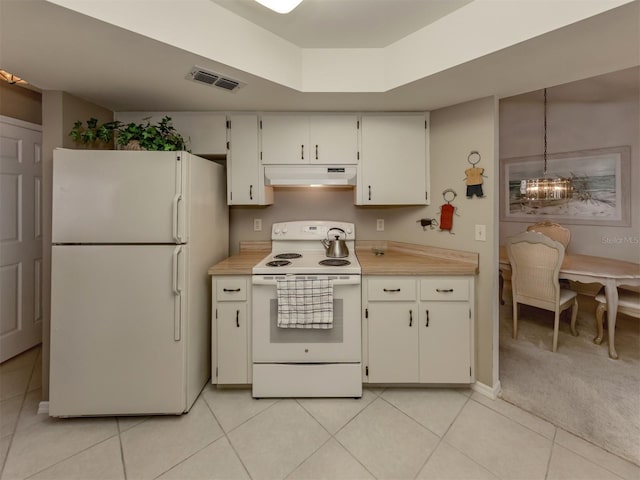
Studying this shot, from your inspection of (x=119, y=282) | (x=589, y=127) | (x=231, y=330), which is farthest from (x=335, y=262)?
(x=589, y=127)

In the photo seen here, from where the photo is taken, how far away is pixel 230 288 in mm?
1940

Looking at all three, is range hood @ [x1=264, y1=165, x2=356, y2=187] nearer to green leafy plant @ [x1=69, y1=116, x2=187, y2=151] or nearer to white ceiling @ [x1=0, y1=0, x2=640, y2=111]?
white ceiling @ [x1=0, y1=0, x2=640, y2=111]

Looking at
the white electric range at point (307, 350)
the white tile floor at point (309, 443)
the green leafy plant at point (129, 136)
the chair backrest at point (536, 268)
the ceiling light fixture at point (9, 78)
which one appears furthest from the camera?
the chair backrest at point (536, 268)

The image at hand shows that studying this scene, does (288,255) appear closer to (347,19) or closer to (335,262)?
(335,262)

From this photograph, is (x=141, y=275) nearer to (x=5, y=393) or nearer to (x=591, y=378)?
(x=5, y=393)

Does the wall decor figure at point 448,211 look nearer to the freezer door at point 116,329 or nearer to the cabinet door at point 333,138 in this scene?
the cabinet door at point 333,138

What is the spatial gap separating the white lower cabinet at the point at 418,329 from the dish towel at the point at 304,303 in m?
0.30

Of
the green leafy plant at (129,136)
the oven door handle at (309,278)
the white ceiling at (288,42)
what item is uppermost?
the white ceiling at (288,42)

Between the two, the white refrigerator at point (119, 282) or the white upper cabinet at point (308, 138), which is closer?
the white refrigerator at point (119, 282)

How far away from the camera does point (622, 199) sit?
10.5 feet

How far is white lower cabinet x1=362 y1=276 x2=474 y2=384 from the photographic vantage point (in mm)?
1949

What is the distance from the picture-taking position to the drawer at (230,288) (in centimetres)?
194

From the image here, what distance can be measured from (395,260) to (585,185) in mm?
3200

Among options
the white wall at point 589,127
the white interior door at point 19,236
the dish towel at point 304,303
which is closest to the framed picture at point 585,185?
the white wall at point 589,127
